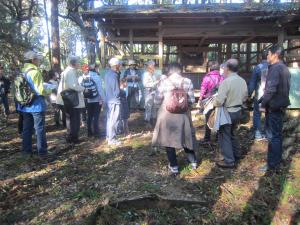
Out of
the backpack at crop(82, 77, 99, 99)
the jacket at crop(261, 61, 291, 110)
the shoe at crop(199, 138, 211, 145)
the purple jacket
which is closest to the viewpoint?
the jacket at crop(261, 61, 291, 110)

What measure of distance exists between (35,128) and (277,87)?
4.43 metres

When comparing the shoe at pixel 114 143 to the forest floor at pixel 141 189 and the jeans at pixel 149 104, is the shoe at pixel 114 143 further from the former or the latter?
the jeans at pixel 149 104

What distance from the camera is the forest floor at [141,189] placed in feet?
14.4

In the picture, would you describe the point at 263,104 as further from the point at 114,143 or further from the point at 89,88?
the point at 89,88

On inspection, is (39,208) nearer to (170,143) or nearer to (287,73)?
(170,143)

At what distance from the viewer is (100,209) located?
172 inches

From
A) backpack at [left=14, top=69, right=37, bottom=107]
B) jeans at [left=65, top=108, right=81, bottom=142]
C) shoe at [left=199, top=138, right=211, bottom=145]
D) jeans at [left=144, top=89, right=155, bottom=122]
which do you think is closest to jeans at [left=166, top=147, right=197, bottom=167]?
shoe at [left=199, top=138, right=211, bottom=145]

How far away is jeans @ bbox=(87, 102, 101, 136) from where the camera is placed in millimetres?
8266

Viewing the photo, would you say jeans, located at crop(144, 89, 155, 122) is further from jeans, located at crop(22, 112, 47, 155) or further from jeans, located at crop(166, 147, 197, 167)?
jeans, located at crop(166, 147, 197, 167)

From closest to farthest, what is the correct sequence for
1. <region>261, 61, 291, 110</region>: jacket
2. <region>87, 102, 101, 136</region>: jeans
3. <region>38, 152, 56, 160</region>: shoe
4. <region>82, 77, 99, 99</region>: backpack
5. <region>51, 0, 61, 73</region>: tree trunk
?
<region>261, 61, 291, 110</region>: jacket, <region>38, 152, 56, 160</region>: shoe, <region>82, 77, 99, 99</region>: backpack, <region>87, 102, 101, 136</region>: jeans, <region>51, 0, 61, 73</region>: tree trunk

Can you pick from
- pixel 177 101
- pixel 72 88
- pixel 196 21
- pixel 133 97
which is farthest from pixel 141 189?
pixel 196 21

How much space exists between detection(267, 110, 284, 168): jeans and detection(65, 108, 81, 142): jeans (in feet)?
13.9

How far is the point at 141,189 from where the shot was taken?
16.9 feet

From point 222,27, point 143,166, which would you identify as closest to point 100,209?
point 143,166
